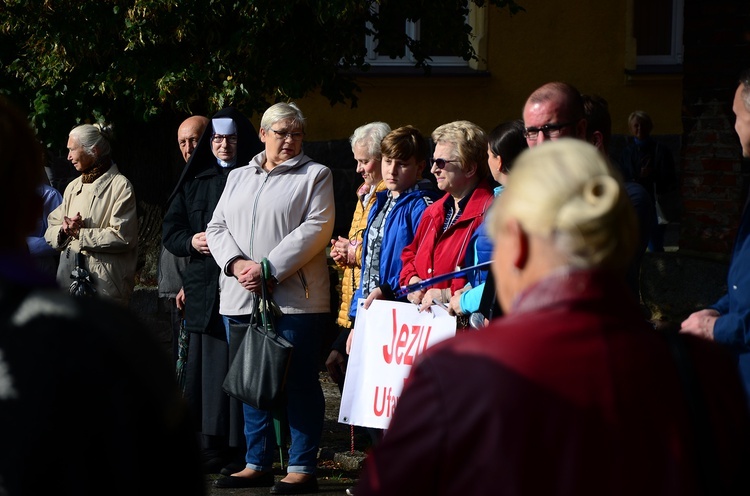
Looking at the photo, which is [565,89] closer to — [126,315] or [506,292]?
[506,292]

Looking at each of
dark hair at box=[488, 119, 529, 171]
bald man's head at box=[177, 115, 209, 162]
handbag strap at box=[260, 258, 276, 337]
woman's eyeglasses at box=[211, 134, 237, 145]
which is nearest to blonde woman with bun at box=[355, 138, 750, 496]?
dark hair at box=[488, 119, 529, 171]

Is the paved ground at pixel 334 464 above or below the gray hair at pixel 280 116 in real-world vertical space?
below

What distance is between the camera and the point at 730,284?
3.73 meters

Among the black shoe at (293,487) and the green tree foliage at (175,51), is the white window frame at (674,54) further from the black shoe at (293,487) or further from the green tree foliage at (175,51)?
the black shoe at (293,487)

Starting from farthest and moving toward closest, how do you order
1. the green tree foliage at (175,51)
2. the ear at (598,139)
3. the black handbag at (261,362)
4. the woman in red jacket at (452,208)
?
the green tree foliage at (175,51) → the black handbag at (261,362) → the woman in red jacket at (452,208) → the ear at (598,139)

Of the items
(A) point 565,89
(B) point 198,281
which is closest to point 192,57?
(B) point 198,281

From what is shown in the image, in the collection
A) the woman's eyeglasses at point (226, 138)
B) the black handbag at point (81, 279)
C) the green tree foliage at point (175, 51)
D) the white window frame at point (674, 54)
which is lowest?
the black handbag at point (81, 279)

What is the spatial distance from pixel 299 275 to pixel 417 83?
414 inches

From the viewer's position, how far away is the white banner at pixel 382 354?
5750mm

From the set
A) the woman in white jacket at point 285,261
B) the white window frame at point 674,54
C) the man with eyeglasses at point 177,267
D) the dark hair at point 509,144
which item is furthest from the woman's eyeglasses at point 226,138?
the white window frame at point 674,54

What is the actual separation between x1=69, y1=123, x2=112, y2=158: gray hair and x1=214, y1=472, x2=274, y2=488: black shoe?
2529mm

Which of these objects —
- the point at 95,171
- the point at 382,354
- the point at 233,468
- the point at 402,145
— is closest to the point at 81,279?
the point at 95,171

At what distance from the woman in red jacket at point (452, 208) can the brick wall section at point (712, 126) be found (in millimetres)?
1910

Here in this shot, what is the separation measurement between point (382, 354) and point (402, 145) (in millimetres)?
1302
